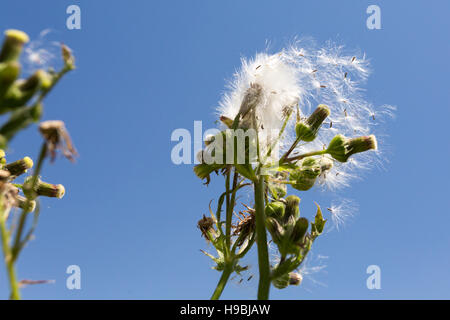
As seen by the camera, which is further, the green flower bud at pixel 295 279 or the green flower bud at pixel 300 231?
the green flower bud at pixel 295 279

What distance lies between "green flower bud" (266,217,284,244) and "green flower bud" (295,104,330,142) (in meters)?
0.64

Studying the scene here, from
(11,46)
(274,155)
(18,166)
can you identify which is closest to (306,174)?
(274,155)

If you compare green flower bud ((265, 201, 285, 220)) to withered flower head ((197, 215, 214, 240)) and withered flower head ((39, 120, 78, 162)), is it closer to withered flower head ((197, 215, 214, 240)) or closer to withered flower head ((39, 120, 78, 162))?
withered flower head ((197, 215, 214, 240))

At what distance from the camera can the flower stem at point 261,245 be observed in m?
2.47

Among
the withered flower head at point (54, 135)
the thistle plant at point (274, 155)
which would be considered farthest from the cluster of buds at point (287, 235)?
the withered flower head at point (54, 135)

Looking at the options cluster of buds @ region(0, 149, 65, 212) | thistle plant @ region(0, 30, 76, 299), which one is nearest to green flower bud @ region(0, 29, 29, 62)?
thistle plant @ region(0, 30, 76, 299)

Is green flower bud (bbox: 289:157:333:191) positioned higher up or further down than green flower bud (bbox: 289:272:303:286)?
higher up

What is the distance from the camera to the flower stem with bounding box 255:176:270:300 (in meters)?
2.47

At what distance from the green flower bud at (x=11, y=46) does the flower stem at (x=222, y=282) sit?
195 centimetres

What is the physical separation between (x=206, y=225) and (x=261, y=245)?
0.69 meters

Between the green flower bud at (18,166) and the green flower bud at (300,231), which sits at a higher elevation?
the green flower bud at (18,166)

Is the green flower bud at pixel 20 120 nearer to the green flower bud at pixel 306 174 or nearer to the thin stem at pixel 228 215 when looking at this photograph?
the thin stem at pixel 228 215
